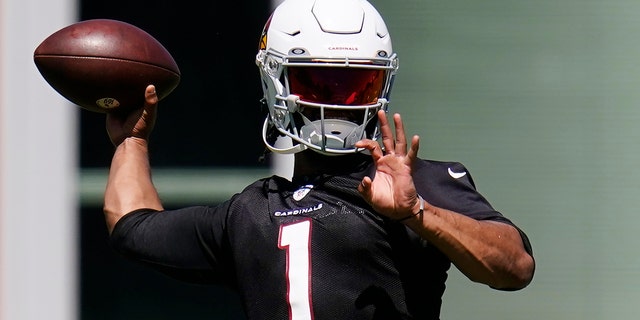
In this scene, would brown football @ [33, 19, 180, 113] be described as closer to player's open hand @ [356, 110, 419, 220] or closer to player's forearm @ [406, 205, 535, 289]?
player's open hand @ [356, 110, 419, 220]

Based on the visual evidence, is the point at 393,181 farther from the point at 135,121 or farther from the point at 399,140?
the point at 135,121

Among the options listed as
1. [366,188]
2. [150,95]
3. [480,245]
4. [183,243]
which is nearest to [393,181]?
[366,188]

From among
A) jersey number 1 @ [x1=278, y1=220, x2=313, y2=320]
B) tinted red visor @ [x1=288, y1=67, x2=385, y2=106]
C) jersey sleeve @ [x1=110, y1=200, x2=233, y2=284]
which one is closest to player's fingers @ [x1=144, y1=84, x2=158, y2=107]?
jersey sleeve @ [x1=110, y1=200, x2=233, y2=284]

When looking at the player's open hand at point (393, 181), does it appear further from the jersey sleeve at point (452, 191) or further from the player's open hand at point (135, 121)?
the player's open hand at point (135, 121)

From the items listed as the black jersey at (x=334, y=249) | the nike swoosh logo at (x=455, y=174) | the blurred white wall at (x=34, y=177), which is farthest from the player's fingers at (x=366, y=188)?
the blurred white wall at (x=34, y=177)

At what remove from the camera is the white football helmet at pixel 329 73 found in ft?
8.12

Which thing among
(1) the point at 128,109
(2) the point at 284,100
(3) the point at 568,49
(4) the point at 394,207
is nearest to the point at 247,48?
(3) the point at 568,49

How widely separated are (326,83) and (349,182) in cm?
22

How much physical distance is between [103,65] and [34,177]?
1.62 metres

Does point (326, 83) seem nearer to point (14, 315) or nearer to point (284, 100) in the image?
point (284, 100)

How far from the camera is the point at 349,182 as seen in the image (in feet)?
8.07

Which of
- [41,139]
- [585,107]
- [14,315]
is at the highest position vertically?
[585,107]

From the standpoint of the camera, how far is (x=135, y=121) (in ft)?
9.24

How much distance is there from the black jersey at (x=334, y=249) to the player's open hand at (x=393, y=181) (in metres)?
0.17
